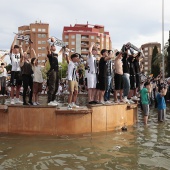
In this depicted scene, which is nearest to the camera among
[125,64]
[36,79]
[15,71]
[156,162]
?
[156,162]

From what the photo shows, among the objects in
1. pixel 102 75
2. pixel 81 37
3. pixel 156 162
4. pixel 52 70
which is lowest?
pixel 156 162

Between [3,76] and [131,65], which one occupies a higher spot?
[131,65]

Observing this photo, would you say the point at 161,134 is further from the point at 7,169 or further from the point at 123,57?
the point at 7,169

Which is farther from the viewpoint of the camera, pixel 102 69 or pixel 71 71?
pixel 102 69

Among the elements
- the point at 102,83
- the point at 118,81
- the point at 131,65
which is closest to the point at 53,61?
the point at 102,83

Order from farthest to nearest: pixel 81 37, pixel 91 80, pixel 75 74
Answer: pixel 81 37 → pixel 91 80 → pixel 75 74

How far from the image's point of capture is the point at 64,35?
109312mm

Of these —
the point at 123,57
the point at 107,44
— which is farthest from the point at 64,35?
the point at 123,57

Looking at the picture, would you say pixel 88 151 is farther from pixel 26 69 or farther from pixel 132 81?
pixel 132 81

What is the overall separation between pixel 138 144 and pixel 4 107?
3883 mm

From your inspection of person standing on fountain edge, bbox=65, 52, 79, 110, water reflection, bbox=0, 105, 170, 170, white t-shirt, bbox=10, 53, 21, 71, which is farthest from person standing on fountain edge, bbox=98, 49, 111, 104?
white t-shirt, bbox=10, 53, 21, 71

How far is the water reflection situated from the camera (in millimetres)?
5668

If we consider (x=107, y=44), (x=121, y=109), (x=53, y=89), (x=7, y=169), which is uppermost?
(x=107, y=44)

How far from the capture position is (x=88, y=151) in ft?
22.2
